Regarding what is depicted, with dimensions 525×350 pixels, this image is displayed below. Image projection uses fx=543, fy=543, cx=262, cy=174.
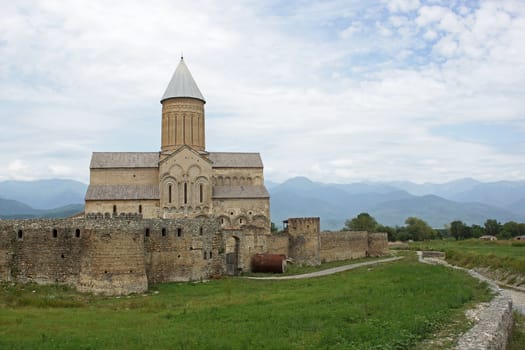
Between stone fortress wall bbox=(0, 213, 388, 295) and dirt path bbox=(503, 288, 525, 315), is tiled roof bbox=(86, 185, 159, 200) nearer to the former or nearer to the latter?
stone fortress wall bbox=(0, 213, 388, 295)

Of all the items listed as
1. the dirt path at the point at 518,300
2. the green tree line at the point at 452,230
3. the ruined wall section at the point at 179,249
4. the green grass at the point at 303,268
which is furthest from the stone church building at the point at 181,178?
the green tree line at the point at 452,230

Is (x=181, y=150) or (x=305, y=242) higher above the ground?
(x=181, y=150)

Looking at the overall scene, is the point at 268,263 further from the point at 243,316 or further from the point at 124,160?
the point at 124,160

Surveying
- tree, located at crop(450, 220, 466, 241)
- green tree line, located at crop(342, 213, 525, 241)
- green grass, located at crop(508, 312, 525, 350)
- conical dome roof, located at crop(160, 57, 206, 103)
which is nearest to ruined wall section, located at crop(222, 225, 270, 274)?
green grass, located at crop(508, 312, 525, 350)

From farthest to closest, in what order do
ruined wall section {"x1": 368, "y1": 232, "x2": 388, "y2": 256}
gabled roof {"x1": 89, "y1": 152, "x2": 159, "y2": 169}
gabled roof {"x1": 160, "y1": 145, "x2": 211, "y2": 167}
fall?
ruined wall section {"x1": 368, "y1": 232, "x2": 388, "y2": 256} < gabled roof {"x1": 89, "y1": 152, "x2": 159, "y2": 169} < gabled roof {"x1": 160, "y1": 145, "x2": 211, "y2": 167}

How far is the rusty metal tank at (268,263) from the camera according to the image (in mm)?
27500

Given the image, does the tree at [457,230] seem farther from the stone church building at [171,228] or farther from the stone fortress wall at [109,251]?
the stone fortress wall at [109,251]

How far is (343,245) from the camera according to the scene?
37.1 m

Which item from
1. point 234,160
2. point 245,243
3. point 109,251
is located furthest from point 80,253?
point 234,160

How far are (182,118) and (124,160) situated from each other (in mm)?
5087

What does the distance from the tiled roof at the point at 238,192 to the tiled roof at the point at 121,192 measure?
442 centimetres

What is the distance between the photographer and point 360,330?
10.6m

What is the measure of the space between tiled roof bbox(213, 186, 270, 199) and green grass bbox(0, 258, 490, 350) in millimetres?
18346

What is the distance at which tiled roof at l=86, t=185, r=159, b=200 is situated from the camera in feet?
116
